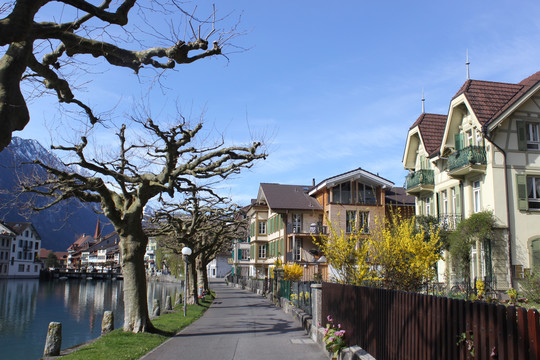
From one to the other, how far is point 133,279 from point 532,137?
2060cm

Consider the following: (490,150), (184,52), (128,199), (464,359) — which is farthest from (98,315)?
(464,359)

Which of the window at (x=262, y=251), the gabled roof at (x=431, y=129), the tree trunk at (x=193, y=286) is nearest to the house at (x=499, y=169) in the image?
the gabled roof at (x=431, y=129)

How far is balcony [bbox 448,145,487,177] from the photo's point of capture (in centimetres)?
2339

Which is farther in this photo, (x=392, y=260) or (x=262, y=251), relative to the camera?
(x=262, y=251)

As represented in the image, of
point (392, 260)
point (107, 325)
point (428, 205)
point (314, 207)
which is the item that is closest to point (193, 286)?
point (107, 325)

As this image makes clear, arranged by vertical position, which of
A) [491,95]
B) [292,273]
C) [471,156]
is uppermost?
[491,95]

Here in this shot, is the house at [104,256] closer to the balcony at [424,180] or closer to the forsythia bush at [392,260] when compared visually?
the balcony at [424,180]

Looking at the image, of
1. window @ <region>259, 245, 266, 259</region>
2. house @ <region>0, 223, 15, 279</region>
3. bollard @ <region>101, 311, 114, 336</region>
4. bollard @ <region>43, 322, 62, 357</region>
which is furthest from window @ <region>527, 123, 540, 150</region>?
house @ <region>0, 223, 15, 279</region>

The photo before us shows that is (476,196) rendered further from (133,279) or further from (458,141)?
(133,279)

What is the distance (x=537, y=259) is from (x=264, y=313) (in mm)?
13305

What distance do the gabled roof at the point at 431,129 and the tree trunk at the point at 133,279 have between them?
20.3 meters

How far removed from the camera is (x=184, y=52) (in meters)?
7.86

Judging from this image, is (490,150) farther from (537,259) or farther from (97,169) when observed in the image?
(97,169)

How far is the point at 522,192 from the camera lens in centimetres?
2288
